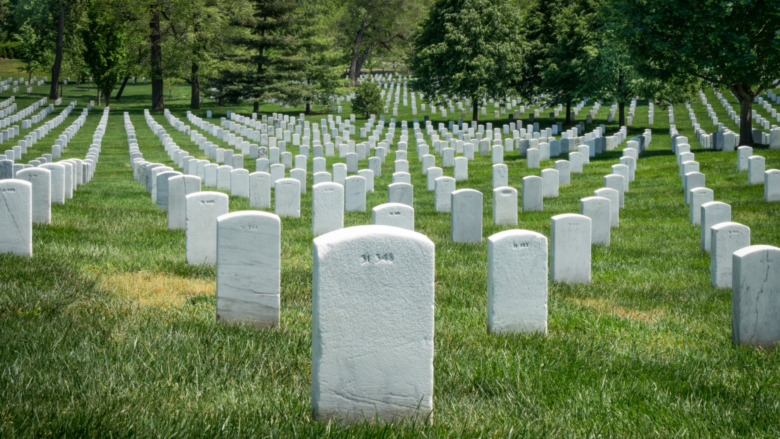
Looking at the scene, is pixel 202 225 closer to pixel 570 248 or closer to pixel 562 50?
pixel 570 248

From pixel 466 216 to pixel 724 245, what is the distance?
4.73 meters

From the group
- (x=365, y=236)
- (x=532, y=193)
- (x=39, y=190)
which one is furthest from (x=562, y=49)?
(x=365, y=236)

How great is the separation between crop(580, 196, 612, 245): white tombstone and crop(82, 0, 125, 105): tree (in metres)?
49.2

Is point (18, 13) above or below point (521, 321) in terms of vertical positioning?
above

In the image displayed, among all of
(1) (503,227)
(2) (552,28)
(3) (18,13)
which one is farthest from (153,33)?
(1) (503,227)

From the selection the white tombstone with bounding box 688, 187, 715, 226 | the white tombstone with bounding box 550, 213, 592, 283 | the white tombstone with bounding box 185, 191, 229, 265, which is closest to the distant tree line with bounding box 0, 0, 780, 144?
the white tombstone with bounding box 688, 187, 715, 226

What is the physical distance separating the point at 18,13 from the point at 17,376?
92.7 metres

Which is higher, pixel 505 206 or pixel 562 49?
pixel 562 49

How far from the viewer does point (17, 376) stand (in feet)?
15.3

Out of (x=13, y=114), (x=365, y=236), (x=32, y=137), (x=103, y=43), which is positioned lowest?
(x=365, y=236)

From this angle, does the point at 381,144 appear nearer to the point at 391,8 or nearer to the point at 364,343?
the point at 364,343

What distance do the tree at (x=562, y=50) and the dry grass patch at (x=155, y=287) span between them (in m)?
35.7

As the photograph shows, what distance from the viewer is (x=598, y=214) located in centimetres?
1259

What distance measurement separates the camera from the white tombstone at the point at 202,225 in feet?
31.7
